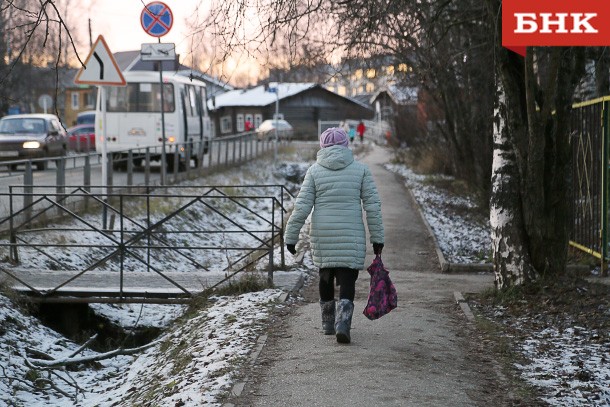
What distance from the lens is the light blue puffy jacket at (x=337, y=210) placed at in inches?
312

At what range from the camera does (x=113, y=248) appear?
527 inches

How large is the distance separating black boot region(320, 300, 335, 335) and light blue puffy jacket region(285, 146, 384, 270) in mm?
401

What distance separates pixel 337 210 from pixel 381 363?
137 centimetres

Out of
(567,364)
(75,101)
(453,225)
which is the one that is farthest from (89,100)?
(567,364)

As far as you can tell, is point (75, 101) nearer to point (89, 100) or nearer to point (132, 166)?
point (89, 100)

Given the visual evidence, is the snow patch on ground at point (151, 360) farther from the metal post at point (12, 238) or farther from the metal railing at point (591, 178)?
the metal railing at point (591, 178)

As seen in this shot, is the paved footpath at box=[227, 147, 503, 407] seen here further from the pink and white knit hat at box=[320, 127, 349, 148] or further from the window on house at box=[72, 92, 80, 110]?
the window on house at box=[72, 92, 80, 110]

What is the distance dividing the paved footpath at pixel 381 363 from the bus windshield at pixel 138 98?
18.4m

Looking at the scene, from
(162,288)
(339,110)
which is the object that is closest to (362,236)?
(162,288)

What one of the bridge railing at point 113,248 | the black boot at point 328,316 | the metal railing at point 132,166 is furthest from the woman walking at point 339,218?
the metal railing at point 132,166

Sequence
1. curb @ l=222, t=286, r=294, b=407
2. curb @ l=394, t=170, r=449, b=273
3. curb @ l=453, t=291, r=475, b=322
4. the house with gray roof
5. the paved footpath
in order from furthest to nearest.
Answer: the house with gray roof < curb @ l=394, t=170, r=449, b=273 < curb @ l=453, t=291, r=475, b=322 < curb @ l=222, t=286, r=294, b=407 < the paved footpath

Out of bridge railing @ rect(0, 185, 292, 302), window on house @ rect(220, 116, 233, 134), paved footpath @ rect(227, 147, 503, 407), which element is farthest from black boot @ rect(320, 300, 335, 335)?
window on house @ rect(220, 116, 233, 134)

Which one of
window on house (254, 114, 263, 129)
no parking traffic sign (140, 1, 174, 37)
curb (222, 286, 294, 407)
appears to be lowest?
curb (222, 286, 294, 407)

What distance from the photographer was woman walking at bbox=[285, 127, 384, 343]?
311 inches
